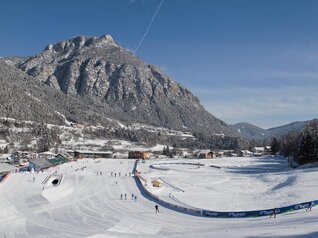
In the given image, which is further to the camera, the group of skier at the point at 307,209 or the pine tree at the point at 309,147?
the pine tree at the point at 309,147

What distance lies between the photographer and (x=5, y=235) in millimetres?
40812

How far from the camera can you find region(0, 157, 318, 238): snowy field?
131ft

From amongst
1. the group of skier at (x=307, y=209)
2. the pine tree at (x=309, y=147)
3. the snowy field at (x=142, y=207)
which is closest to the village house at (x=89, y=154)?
the snowy field at (x=142, y=207)

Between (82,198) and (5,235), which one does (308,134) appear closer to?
(82,198)

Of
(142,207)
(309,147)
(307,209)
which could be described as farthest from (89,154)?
(307,209)

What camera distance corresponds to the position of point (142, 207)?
176 feet

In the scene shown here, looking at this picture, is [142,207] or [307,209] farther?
[142,207]

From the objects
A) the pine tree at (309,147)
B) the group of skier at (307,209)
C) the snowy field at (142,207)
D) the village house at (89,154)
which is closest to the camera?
the snowy field at (142,207)

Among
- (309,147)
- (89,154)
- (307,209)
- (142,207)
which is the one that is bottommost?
(142,207)

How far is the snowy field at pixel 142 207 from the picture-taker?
131ft

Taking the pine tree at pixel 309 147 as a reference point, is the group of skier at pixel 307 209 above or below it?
below

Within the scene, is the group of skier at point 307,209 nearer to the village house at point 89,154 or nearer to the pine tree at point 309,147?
the pine tree at point 309,147

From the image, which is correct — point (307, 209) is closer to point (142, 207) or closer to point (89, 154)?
point (142, 207)

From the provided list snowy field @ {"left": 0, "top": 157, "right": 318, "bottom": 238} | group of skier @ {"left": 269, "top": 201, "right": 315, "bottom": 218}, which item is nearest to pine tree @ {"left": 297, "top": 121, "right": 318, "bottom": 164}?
snowy field @ {"left": 0, "top": 157, "right": 318, "bottom": 238}
